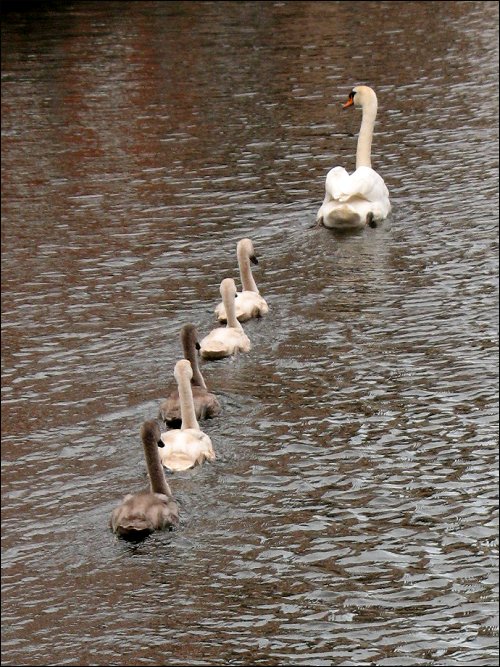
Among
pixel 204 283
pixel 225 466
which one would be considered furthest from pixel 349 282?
pixel 225 466

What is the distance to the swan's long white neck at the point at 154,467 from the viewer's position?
40.0ft

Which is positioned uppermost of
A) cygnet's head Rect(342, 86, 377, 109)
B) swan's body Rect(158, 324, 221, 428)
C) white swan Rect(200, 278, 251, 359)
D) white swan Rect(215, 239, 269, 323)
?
cygnet's head Rect(342, 86, 377, 109)

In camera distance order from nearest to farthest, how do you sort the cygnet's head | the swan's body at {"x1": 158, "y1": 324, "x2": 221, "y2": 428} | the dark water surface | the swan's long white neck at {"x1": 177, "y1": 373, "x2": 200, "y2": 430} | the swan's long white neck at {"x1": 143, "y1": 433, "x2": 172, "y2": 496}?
the dark water surface < the swan's long white neck at {"x1": 143, "y1": 433, "x2": 172, "y2": 496} < the swan's long white neck at {"x1": 177, "y1": 373, "x2": 200, "y2": 430} < the swan's body at {"x1": 158, "y1": 324, "x2": 221, "y2": 428} < the cygnet's head

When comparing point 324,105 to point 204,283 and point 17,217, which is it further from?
point 204,283

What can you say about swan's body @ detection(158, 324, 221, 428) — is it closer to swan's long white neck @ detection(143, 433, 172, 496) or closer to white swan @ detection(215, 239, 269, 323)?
swan's long white neck @ detection(143, 433, 172, 496)

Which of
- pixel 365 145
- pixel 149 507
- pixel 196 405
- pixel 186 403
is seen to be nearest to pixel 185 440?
pixel 186 403

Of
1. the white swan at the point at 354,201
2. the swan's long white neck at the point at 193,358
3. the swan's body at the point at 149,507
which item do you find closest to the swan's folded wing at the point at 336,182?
the white swan at the point at 354,201

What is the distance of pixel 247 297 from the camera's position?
17.0 m

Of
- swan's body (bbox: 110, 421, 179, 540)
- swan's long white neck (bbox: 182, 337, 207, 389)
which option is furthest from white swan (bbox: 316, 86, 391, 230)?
swan's body (bbox: 110, 421, 179, 540)

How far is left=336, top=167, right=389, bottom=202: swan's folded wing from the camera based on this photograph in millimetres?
19969

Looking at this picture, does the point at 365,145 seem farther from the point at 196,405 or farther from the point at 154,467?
the point at 154,467

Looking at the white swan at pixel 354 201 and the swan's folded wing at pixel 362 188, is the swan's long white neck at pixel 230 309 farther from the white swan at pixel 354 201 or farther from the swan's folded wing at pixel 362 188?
the swan's folded wing at pixel 362 188

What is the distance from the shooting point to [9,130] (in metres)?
27.8

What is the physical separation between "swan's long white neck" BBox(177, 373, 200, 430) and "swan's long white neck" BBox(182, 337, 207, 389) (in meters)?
1.33
